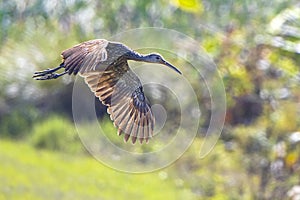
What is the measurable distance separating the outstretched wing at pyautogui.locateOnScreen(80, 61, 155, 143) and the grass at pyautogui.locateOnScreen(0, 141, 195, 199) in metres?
4.38

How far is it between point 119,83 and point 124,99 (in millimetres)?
128

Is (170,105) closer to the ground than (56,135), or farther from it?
closer to the ground

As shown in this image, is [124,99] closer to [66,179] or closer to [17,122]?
[66,179]

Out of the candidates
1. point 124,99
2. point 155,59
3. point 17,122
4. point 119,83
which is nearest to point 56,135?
point 17,122

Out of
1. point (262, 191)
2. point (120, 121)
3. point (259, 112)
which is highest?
point (259, 112)

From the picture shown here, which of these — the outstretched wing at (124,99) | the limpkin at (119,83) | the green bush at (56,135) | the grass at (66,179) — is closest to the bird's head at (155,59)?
the limpkin at (119,83)

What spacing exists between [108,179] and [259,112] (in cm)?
201

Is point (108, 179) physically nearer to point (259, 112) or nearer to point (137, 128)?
point (259, 112)

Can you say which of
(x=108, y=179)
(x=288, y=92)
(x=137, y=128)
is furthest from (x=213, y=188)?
(x=137, y=128)

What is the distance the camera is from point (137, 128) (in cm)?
493

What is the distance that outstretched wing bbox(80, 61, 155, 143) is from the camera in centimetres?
481

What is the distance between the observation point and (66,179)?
10352 mm

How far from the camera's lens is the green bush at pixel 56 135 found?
11109 mm

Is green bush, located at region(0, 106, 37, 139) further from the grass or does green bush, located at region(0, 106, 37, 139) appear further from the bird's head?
the bird's head
